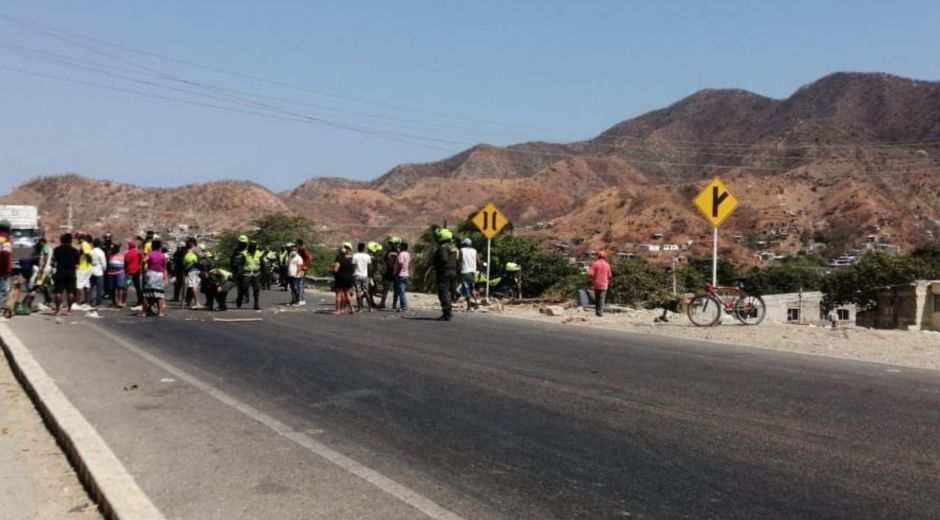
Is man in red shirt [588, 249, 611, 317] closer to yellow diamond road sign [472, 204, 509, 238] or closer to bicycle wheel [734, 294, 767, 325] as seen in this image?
bicycle wheel [734, 294, 767, 325]

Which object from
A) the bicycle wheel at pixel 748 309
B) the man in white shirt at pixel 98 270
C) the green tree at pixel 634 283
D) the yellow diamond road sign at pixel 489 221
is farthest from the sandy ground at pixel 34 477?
the green tree at pixel 634 283

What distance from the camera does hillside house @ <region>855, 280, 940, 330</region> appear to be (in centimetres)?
4481

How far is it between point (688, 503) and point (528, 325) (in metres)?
13.2

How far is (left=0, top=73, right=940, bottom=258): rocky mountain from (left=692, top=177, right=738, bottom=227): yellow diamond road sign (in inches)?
3037

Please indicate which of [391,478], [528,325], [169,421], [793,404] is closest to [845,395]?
[793,404]

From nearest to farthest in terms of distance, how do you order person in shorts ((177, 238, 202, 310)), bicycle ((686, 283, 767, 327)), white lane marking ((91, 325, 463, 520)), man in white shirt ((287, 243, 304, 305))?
white lane marking ((91, 325, 463, 520))
bicycle ((686, 283, 767, 327))
person in shorts ((177, 238, 202, 310))
man in white shirt ((287, 243, 304, 305))

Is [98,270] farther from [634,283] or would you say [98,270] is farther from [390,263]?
[634,283]

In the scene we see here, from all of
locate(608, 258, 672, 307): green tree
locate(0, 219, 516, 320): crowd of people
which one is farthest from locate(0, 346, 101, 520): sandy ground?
locate(608, 258, 672, 307): green tree

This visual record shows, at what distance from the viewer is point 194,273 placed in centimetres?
2203

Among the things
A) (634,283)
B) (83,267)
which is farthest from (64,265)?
(634,283)

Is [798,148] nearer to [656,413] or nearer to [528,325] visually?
[528,325]

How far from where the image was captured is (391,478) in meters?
6.28

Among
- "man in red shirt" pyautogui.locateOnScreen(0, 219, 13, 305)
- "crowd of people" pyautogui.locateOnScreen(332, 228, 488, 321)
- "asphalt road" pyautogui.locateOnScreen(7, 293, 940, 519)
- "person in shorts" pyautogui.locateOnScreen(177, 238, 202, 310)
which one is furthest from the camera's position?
"person in shorts" pyautogui.locateOnScreen(177, 238, 202, 310)

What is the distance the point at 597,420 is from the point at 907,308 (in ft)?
160
